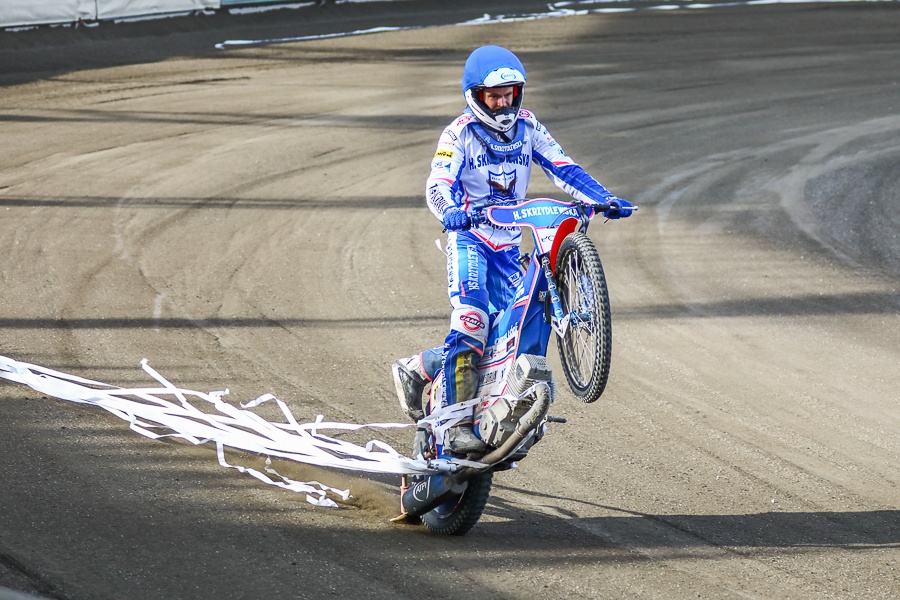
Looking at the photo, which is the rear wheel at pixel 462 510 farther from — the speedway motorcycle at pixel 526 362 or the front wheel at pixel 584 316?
Answer: the front wheel at pixel 584 316

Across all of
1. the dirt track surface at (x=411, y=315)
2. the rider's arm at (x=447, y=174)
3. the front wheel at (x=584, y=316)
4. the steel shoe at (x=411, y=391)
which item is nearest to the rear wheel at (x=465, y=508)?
the dirt track surface at (x=411, y=315)

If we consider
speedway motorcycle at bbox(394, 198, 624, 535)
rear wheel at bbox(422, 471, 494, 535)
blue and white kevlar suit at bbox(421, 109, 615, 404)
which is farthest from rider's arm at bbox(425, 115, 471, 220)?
rear wheel at bbox(422, 471, 494, 535)

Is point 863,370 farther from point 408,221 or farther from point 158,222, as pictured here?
point 158,222

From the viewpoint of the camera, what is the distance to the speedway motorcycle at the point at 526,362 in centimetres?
545

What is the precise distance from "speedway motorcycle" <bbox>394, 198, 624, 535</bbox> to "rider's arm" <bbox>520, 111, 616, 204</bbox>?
40cm

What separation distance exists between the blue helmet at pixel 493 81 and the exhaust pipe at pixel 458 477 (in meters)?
1.55

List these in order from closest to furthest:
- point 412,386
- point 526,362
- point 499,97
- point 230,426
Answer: point 526,362 < point 499,97 < point 412,386 < point 230,426

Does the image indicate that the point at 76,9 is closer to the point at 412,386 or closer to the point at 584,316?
the point at 412,386

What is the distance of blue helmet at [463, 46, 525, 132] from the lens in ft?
19.4

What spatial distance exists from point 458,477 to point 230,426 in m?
2.02

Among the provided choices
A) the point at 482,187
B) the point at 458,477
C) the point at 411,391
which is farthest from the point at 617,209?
the point at 411,391

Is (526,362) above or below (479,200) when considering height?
below

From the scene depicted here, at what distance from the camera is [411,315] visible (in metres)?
9.88

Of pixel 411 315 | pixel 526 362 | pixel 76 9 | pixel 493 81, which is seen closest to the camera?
pixel 526 362
